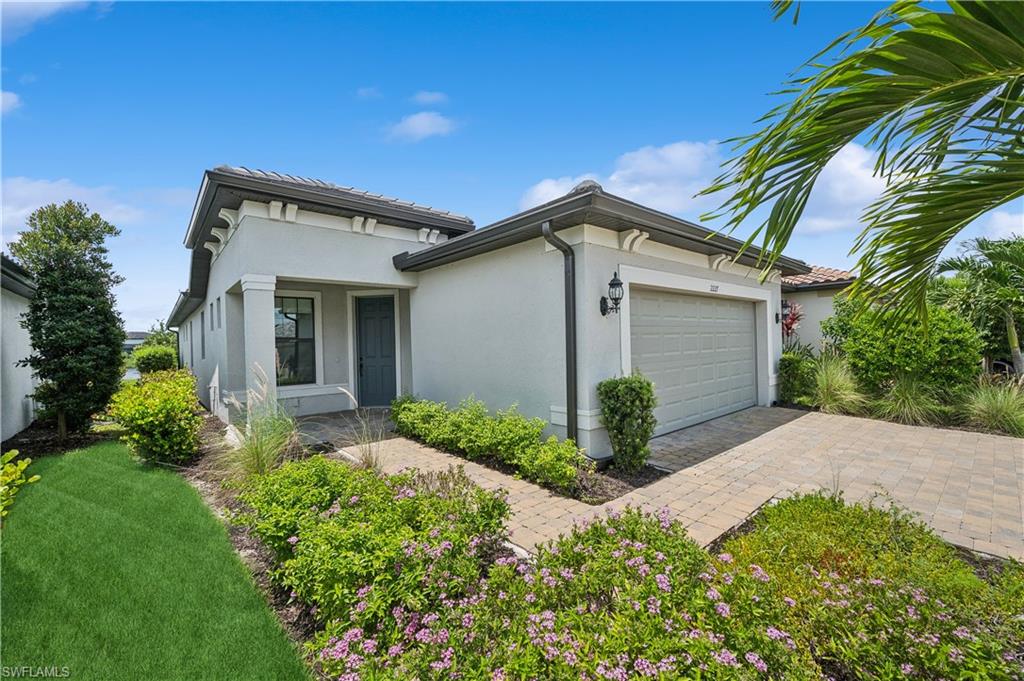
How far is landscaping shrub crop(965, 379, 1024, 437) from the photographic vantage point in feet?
22.5

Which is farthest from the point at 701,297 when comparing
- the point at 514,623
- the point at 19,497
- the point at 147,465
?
the point at 19,497

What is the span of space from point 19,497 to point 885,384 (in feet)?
43.9

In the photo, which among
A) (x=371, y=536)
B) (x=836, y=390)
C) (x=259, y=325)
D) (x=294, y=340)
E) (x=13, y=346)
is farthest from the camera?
(x=294, y=340)

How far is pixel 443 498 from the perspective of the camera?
3525 mm

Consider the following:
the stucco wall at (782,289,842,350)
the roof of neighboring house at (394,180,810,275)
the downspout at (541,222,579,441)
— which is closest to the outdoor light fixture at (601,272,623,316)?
the downspout at (541,222,579,441)

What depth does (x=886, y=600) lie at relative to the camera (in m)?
1.99

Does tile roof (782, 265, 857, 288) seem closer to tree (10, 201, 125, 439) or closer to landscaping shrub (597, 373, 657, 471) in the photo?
landscaping shrub (597, 373, 657, 471)

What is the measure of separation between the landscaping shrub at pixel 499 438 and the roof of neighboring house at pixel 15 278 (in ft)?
23.2

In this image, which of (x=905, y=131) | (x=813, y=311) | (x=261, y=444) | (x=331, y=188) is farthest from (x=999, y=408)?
(x=331, y=188)

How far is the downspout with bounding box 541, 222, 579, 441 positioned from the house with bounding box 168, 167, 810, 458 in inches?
0.8

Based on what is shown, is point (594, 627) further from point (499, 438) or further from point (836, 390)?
point (836, 390)

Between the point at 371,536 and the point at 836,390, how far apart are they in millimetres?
9702

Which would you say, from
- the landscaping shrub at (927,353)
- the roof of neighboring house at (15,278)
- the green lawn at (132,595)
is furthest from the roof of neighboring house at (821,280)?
the roof of neighboring house at (15,278)

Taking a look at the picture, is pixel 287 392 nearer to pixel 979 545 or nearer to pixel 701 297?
pixel 701 297
